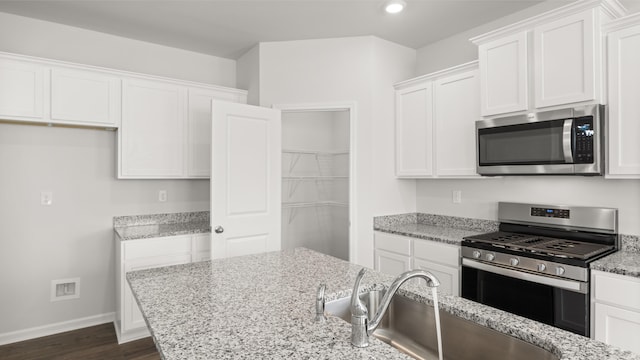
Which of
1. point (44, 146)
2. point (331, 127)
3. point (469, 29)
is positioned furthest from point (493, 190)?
point (44, 146)

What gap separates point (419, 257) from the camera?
297cm

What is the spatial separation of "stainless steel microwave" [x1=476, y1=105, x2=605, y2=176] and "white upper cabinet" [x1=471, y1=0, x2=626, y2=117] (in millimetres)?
76

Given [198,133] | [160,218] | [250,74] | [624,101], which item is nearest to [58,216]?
[160,218]

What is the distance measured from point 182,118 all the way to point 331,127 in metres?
1.55

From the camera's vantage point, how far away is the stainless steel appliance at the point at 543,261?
2.01m

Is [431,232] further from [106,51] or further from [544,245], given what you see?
[106,51]

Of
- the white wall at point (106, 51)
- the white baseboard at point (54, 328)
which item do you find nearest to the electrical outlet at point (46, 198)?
the white baseboard at point (54, 328)

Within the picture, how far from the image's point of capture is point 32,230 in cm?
299

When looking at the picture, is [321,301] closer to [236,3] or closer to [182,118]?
[236,3]

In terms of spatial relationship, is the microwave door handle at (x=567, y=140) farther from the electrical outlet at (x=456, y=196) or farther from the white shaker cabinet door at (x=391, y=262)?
the white shaker cabinet door at (x=391, y=262)

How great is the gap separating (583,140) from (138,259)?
3.23 m

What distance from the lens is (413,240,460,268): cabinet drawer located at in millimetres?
2686

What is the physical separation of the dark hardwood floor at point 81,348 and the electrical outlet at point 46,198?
43.4 inches

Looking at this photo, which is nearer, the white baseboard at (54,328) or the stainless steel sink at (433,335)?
the stainless steel sink at (433,335)
